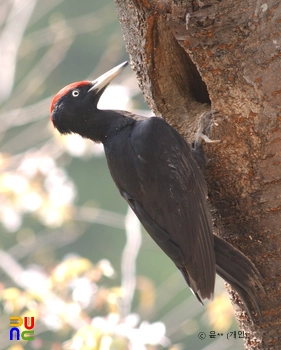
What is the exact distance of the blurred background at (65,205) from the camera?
443 centimetres

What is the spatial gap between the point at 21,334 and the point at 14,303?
240mm

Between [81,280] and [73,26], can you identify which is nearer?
[81,280]

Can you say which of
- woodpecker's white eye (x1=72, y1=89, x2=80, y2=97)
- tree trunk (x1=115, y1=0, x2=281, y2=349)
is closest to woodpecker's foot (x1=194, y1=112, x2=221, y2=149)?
tree trunk (x1=115, y1=0, x2=281, y2=349)

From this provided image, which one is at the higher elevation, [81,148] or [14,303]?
[81,148]

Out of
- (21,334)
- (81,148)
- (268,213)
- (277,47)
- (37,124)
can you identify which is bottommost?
(21,334)

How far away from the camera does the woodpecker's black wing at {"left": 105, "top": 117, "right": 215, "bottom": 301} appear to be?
8.18ft

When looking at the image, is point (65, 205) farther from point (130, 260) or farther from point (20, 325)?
point (20, 325)

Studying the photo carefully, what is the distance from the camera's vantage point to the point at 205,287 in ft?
8.23

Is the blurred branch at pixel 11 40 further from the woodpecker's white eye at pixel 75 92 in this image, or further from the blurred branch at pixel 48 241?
the woodpecker's white eye at pixel 75 92

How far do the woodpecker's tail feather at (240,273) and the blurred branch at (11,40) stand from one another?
3.55 metres

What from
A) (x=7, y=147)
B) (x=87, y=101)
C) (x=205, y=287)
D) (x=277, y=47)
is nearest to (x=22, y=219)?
(x=7, y=147)

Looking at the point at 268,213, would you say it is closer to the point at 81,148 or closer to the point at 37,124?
the point at 81,148

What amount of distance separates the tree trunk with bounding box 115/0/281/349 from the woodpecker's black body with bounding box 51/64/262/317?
0.08 meters

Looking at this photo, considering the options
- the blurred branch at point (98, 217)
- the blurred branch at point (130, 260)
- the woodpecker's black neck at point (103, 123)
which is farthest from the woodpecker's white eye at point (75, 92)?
the blurred branch at point (98, 217)
